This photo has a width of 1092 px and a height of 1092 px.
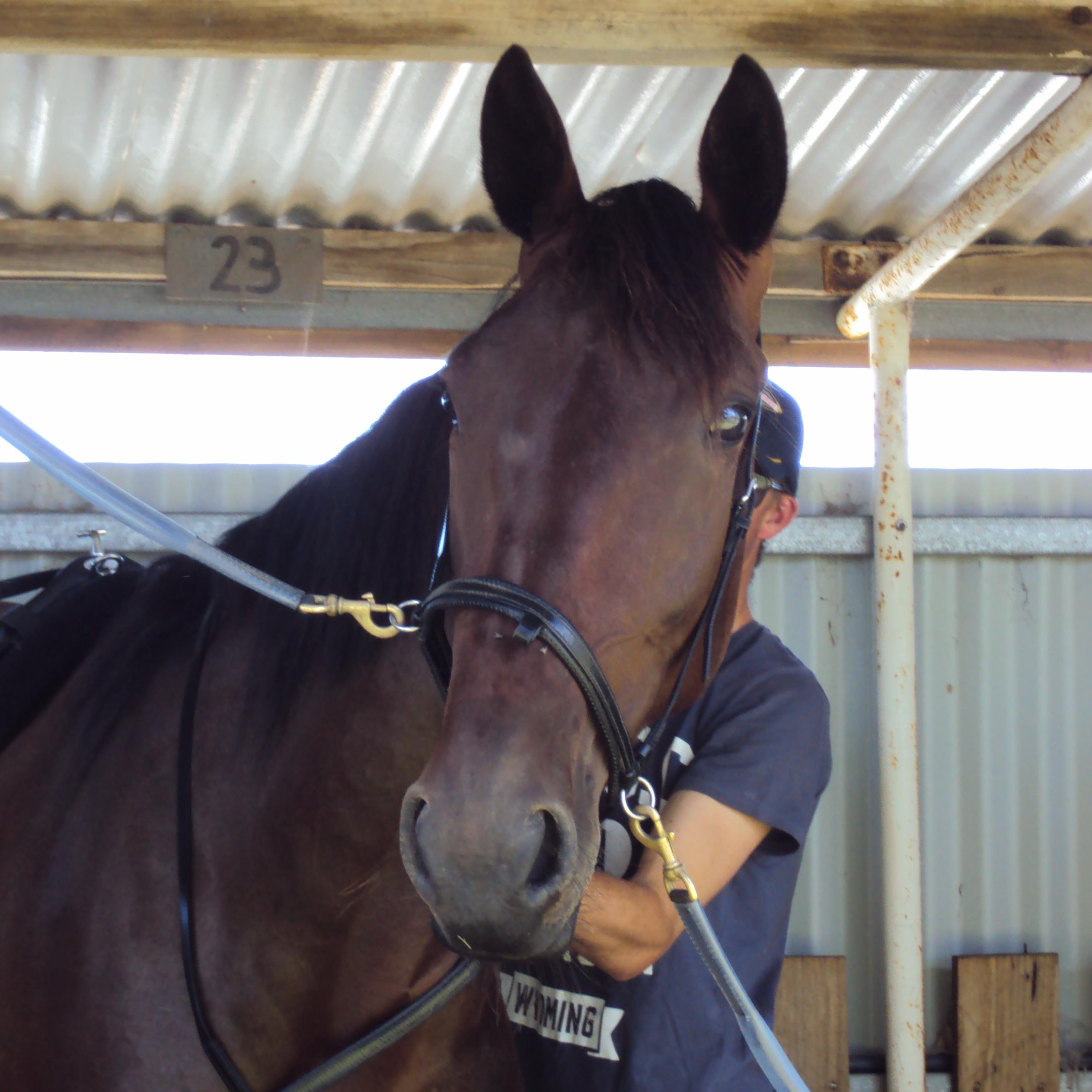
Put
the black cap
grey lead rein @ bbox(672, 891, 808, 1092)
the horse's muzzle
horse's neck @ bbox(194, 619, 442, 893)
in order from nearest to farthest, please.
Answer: the horse's muzzle → grey lead rein @ bbox(672, 891, 808, 1092) → horse's neck @ bbox(194, 619, 442, 893) → the black cap

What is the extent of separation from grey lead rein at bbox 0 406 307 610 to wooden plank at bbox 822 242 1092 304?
2365mm

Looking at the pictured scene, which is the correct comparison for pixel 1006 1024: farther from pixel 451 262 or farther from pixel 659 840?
pixel 451 262

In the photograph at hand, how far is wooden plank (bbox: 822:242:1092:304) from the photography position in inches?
124

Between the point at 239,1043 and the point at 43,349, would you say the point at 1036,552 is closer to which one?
the point at 239,1043

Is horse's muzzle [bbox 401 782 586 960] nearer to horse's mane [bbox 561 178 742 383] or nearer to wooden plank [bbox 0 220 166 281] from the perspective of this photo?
horse's mane [bbox 561 178 742 383]

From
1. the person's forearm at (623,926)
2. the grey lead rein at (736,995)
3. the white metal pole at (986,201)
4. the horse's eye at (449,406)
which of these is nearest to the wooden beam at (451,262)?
the white metal pole at (986,201)

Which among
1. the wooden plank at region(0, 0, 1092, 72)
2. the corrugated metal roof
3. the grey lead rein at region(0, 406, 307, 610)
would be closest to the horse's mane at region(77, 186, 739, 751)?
the grey lead rein at region(0, 406, 307, 610)

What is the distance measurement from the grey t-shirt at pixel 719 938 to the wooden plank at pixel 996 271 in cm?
181

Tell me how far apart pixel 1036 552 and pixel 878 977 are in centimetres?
159

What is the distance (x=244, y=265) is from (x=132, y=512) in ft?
6.14

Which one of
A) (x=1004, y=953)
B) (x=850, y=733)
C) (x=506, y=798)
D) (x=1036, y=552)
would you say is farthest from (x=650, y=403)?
(x=1004, y=953)

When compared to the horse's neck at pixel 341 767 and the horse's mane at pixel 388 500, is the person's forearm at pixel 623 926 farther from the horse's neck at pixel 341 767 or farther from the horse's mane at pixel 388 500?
the horse's mane at pixel 388 500

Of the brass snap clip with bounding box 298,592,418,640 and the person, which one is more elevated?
the brass snap clip with bounding box 298,592,418,640

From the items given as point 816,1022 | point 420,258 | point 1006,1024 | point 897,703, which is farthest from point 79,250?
point 1006,1024
